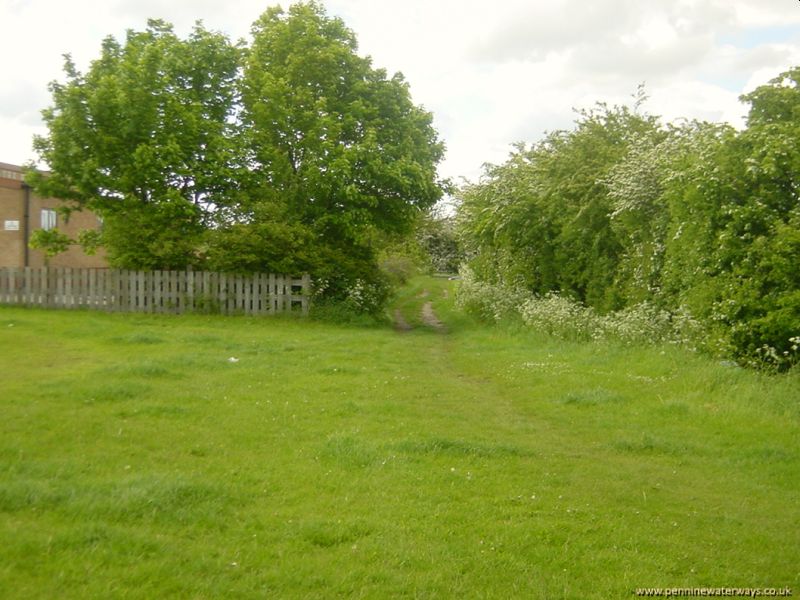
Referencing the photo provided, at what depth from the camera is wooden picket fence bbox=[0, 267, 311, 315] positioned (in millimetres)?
24703

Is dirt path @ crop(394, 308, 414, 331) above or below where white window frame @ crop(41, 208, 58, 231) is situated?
below

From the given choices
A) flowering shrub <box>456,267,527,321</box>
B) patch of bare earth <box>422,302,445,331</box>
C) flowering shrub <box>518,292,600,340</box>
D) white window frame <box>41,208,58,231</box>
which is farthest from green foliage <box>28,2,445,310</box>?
white window frame <box>41,208,58,231</box>

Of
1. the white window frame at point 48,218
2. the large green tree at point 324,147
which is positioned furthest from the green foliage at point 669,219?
the white window frame at point 48,218

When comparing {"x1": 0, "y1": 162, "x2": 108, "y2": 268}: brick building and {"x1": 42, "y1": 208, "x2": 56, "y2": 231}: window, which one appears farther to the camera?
{"x1": 42, "y1": 208, "x2": 56, "y2": 231}: window

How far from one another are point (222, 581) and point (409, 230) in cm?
2352

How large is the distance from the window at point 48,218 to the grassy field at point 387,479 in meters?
25.3

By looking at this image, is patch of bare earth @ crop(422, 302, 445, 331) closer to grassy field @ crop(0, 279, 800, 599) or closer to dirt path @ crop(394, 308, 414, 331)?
dirt path @ crop(394, 308, 414, 331)

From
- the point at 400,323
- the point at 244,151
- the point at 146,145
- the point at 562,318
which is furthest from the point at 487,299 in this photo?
the point at 146,145

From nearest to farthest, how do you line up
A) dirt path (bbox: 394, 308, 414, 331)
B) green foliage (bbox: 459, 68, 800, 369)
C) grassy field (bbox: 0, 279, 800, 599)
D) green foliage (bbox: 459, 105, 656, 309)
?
grassy field (bbox: 0, 279, 800, 599) → green foliage (bbox: 459, 68, 800, 369) → green foliage (bbox: 459, 105, 656, 309) → dirt path (bbox: 394, 308, 414, 331)

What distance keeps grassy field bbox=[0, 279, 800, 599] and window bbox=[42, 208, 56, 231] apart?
25.3 metres

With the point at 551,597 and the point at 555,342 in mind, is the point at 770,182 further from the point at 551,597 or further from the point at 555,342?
the point at 551,597

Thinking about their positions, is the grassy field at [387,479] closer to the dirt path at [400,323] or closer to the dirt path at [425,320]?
the dirt path at [400,323]

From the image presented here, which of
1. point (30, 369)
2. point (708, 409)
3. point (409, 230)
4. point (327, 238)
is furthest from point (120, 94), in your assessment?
point (708, 409)

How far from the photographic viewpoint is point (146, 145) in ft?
78.8
